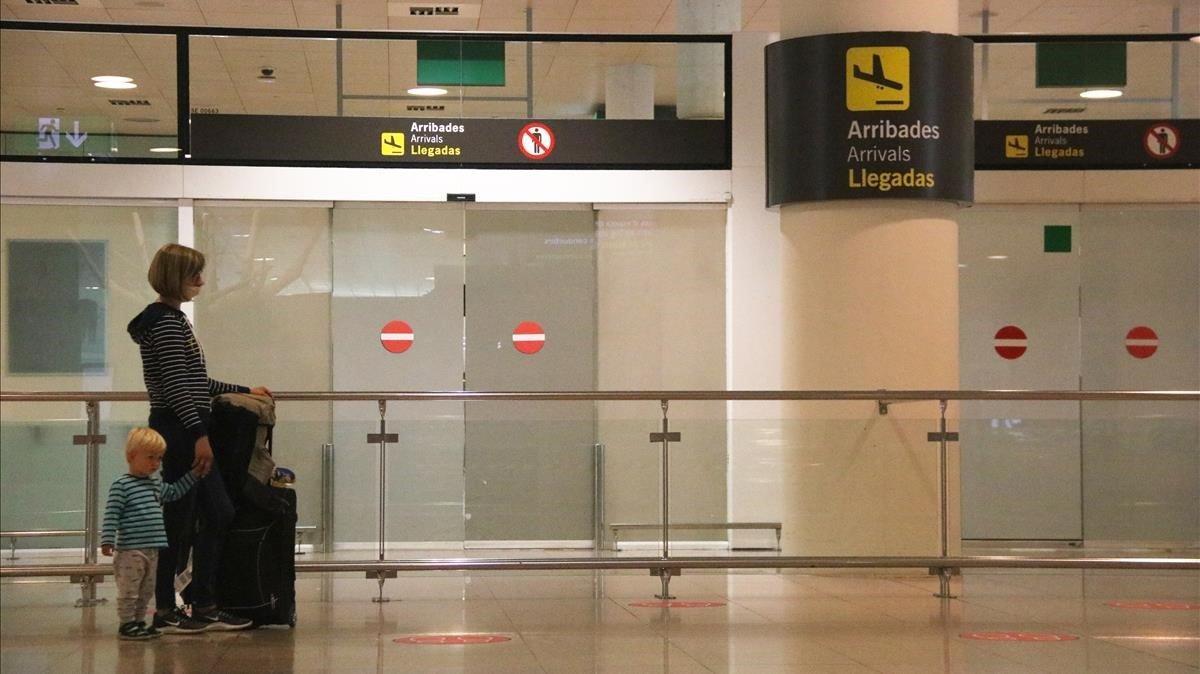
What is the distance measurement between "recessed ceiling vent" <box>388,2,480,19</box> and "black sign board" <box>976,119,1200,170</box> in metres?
4.49

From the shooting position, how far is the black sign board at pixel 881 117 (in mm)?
9812

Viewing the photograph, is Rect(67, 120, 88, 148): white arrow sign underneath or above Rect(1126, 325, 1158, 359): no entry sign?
above

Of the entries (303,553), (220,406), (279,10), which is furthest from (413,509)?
(279,10)

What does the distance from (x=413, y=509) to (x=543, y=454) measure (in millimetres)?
849

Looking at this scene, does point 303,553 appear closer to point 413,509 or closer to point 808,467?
point 413,509

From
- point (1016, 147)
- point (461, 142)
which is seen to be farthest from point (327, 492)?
point (1016, 147)

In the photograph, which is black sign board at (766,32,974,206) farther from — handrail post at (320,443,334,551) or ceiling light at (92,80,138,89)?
ceiling light at (92,80,138,89)

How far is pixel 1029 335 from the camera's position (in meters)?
13.5

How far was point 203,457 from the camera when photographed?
682cm

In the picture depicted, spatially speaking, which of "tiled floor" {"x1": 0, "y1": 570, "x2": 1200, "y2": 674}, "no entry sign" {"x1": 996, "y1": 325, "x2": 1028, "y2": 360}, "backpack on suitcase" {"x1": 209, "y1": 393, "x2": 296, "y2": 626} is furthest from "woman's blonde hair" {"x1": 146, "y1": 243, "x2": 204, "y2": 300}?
"no entry sign" {"x1": 996, "y1": 325, "x2": 1028, "y2": 360}

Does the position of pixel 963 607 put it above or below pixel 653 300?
below

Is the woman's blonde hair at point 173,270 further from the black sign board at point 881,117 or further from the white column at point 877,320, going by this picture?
the black sign board at point 881,117

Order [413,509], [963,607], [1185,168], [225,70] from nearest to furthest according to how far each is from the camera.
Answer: [963,607] < [413,509] < [225,70] < [1185,168]

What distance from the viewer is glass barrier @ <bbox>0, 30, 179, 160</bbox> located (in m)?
11.2
